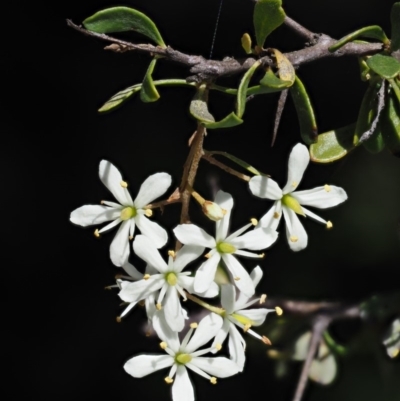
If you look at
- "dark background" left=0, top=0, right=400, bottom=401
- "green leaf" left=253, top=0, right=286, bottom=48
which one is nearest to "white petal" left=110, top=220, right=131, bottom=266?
"green leaf" left=253, top=0, right=286, bottom=48

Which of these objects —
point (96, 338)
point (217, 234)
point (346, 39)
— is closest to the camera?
point (346, 39)

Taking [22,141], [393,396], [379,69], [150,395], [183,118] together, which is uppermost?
[379,69]

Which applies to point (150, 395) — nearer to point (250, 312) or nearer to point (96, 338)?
point (96, 338)

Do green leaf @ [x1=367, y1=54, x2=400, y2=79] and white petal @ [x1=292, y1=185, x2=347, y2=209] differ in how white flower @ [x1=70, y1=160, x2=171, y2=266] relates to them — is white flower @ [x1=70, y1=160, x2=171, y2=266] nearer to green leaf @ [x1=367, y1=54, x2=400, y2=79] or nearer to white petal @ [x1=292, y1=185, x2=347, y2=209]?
white petal @ [x1=292, y1=185, x2=347, y2=209]

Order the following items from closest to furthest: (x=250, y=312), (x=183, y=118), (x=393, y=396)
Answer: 1. (x=250, y=312)
2. (x=393, y=396)
3. (x=183, y=118)

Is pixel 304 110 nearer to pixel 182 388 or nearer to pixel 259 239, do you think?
pixel 259 239

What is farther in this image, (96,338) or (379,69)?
(96,338)

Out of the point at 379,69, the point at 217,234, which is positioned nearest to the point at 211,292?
the point at 217,234
